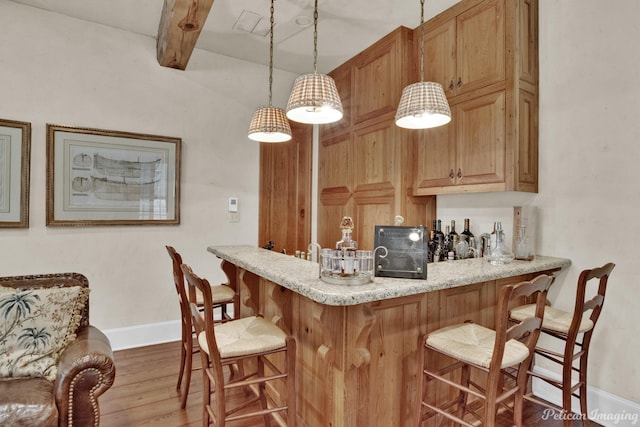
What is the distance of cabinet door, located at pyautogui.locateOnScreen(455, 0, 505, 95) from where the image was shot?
94.4 inches

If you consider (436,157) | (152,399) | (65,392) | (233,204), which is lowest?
(152,399)

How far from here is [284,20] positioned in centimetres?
301

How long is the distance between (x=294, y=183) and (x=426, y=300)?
2.64 m

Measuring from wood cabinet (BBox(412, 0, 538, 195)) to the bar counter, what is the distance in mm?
684

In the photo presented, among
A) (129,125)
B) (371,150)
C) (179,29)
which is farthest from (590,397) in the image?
(129,125)

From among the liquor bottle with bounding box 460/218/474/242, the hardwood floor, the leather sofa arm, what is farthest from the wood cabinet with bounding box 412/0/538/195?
the leather sofa arm

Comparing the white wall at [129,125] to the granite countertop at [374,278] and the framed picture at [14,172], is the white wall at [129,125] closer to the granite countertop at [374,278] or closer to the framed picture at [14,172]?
the framed picture at [14,172]

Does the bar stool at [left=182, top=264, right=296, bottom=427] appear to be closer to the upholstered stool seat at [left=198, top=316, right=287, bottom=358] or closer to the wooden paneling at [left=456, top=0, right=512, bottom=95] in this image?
the upholstered stool seat at [left=198, top=316, right=287, bottom=358]

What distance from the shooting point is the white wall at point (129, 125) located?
2865mm

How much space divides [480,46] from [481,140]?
66cm

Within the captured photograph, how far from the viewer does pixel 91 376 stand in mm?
1571

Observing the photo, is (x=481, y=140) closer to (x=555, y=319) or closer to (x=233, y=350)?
(x=555, y=319)

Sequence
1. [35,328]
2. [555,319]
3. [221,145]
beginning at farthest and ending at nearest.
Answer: [221,145] → [555,319] → [35,328]

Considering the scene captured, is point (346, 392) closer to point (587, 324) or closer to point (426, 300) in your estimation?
point (426, 300)
